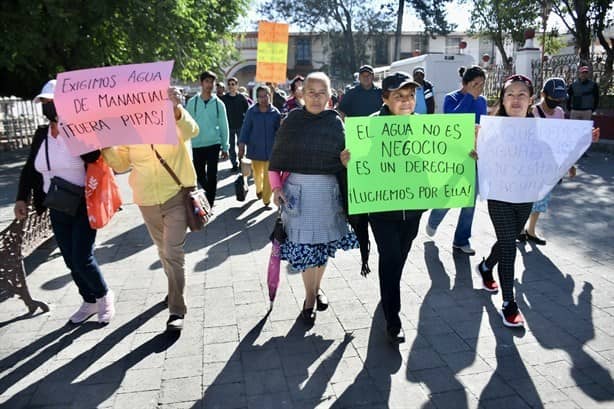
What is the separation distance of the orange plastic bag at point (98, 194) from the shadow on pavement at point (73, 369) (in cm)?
84

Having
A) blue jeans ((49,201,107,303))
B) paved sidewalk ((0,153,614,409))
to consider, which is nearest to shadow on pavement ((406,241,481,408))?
paved sidewalk ((0,153,614,409))

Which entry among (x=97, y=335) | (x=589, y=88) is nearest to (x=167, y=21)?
(x=589, y=88)

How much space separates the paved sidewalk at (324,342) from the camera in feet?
9.84

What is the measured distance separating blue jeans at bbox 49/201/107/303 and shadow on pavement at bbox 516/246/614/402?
336 cm

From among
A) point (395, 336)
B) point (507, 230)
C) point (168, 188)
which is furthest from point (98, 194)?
point (507, 230)

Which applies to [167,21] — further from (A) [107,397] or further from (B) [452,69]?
(A) [107,397]

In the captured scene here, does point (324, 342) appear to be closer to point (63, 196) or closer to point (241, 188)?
point (63, 196)

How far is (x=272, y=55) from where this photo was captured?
10023 millimetres

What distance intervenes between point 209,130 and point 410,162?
4369mm

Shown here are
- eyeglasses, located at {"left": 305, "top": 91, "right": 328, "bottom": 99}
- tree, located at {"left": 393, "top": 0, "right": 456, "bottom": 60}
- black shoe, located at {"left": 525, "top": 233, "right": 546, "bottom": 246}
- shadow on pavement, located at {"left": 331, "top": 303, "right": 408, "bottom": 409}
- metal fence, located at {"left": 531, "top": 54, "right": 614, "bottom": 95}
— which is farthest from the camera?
tree, located at {"left": 393, "top": 0, "right": 456, "bottom": 60}

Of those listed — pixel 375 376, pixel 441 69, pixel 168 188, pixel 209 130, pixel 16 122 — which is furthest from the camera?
pixel 441 69

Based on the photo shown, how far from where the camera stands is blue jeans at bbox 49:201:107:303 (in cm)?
381

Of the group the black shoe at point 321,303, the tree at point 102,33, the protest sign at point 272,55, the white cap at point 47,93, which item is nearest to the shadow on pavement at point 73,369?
the black shoe at point 321,303

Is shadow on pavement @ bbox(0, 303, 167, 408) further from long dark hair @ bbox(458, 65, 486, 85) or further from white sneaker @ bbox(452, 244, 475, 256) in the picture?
long dark hair @ bbox(458, 65, 486, 85)
